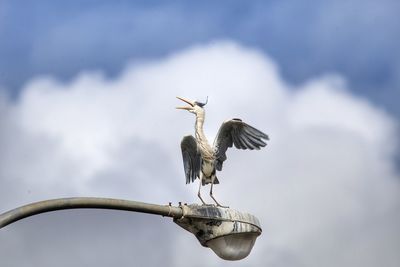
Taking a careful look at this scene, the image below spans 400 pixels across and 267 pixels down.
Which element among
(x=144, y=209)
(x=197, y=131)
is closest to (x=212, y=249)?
(x=144, y=209)

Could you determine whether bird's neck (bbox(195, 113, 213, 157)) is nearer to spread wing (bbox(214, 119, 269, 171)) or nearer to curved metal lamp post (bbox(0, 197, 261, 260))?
spread wing (bbox(214, 119, 269, 171))

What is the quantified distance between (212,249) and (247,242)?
0.58 metres

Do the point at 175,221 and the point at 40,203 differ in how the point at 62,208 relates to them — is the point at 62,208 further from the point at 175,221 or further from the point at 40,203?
the point at 175,221

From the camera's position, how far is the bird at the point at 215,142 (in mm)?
19734

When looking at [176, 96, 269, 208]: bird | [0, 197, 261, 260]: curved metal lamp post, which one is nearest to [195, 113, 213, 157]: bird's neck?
[176, 96, 269, 208]: bird

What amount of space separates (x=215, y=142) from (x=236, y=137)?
423 millimetres

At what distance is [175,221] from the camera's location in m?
15.8

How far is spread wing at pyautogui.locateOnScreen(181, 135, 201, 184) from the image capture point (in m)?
20.3

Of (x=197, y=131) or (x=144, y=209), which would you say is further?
(x=197, y=131)

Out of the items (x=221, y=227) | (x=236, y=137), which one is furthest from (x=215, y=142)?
(x=221, y=227)

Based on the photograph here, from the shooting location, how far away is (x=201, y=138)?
1973 centimetres

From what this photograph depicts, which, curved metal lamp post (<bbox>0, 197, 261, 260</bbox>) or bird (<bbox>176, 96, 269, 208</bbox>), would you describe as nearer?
curved metal lamp post (<bbox>0, 197, 261, 260</bbox>)

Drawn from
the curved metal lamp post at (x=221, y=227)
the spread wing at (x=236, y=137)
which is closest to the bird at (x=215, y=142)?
the spread wing at (x=236, y=137)

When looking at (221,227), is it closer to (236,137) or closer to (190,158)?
(236,137)
